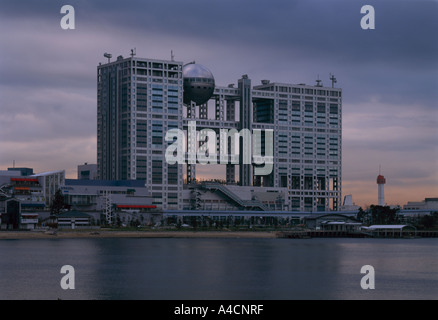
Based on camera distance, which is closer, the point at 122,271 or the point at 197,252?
the point at 122,271

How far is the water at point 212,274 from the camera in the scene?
96062 millimetres

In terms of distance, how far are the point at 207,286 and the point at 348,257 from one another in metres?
60.8

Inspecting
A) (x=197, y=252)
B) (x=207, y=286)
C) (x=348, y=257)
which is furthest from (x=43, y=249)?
(x=207, y=286)

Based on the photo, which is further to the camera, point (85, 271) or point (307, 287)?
point (85, 271)

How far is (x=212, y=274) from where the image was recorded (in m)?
117

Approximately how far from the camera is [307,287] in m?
102

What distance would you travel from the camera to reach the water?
96062 mm

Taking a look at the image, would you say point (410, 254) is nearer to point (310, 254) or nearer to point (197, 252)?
point (310, 254)
